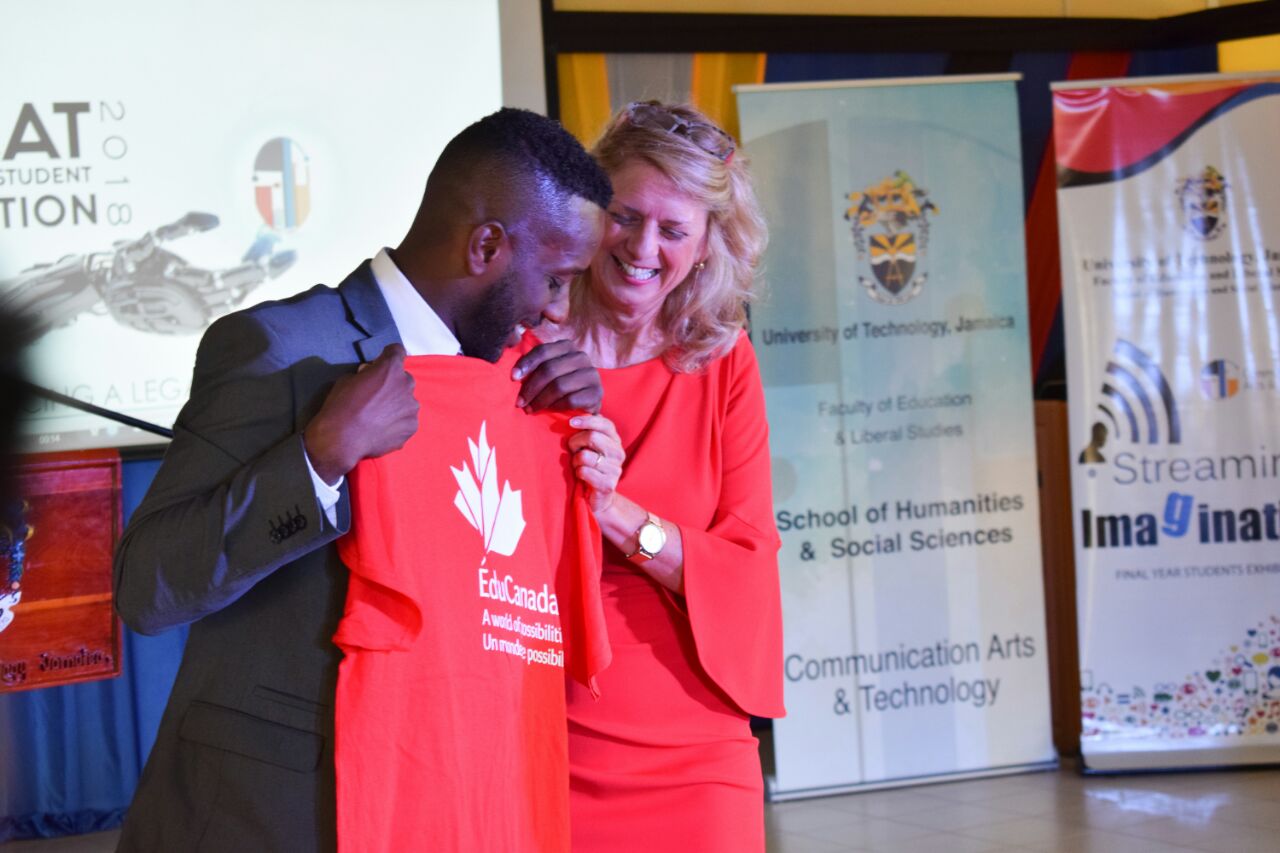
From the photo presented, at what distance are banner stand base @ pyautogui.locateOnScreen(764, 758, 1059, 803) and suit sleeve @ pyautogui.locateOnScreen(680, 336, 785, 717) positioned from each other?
330cm

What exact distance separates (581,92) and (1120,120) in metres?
2.27

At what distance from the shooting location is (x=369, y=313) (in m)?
1.56

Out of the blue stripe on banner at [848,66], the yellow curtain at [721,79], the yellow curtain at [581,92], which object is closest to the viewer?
the yellow curtain at [581,92]

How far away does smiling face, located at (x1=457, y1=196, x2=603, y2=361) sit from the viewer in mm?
1594

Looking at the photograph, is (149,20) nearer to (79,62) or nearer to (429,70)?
(79,62)

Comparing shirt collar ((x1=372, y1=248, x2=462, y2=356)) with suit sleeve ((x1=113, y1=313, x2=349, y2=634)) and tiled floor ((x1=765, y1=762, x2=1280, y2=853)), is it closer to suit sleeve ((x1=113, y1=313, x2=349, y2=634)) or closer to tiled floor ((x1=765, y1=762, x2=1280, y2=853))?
suit sleeve ((x1=113, y1=313, x2=349, y2=634))

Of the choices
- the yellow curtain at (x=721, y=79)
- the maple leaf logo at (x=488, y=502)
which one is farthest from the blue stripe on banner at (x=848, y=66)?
the maple leaf logo at (x=488, y=502)

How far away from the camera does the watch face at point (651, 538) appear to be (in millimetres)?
2074

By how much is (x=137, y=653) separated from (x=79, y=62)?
220cm

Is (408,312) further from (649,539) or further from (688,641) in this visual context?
(688,641)

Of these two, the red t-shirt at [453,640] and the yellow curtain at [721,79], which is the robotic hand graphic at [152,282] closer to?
the yellow curtain at [721,79]

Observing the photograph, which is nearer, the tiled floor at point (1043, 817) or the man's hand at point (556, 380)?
the man's hand at point (556, 380)

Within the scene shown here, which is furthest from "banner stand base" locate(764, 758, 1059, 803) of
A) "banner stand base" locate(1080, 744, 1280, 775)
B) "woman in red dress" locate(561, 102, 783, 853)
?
"woman in red dress" locate(561, 102, 783, 853)

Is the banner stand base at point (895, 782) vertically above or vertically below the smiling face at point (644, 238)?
below
